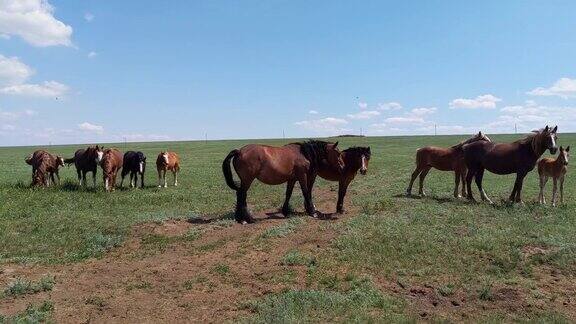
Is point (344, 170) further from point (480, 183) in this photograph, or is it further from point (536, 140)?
point (536, 140)

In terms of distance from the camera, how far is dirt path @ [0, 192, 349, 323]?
6.71m

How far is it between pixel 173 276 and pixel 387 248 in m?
4.16

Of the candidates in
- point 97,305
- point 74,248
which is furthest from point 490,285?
point 74,248

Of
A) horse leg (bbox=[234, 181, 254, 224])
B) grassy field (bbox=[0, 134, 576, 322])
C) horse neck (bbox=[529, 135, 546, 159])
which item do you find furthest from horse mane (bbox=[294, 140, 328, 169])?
horse neck (bbox=[529, 135, 546, 159])

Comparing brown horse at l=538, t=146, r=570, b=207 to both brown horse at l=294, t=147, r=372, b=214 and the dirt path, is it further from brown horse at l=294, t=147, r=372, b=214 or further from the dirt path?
the dirt path

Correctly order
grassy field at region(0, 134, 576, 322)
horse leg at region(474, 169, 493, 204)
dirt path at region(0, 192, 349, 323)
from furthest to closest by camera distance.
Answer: horse leg at region(474, 169, 493, 204) < grassy field at region(0, 134, 576, 322) < dirt path at region(0, 192, 349, 323)

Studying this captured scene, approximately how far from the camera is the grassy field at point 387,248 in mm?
6906

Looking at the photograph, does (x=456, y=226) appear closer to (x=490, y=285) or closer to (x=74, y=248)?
(x=490, y=285)

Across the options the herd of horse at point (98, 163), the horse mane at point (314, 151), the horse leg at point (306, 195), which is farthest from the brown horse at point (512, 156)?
the herd of horse at point (98, 163)

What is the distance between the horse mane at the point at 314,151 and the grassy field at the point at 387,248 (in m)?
1.76

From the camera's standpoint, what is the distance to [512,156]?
14.8m

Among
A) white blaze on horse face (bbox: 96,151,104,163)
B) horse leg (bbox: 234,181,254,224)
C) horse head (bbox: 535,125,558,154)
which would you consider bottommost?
horse leg (bbox: 234,181,254,224)

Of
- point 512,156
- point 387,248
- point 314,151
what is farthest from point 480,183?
point 387,248

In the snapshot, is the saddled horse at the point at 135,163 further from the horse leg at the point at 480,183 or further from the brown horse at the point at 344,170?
the horse leg at the point at 480,183
